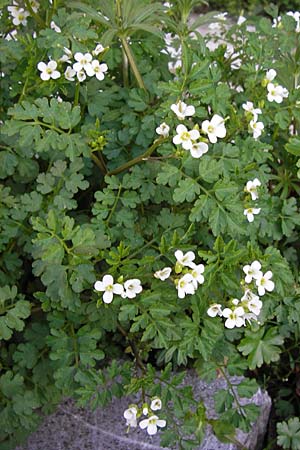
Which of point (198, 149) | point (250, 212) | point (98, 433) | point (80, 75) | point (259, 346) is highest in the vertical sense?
point (80, 75)

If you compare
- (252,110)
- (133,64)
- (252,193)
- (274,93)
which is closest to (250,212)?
(252,193)

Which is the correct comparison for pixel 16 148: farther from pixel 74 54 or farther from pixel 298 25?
pixel 298 25

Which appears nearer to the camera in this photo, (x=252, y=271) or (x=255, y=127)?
(x=252, y=271)

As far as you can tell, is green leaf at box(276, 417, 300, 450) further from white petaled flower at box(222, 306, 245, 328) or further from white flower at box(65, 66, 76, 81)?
white flower at box(65, 66, 76, 81)

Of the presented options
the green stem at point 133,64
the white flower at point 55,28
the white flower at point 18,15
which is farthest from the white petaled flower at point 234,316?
the white flower at point 18,15

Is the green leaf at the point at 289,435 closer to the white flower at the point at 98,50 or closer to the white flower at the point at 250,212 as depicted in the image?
the white flower at the point at 250,212

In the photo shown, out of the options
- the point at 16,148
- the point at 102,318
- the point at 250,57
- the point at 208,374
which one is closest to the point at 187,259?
the point at 102,318

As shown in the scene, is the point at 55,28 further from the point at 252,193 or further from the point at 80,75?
the point at 252,193

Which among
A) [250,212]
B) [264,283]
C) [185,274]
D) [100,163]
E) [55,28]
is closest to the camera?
[185,274]
